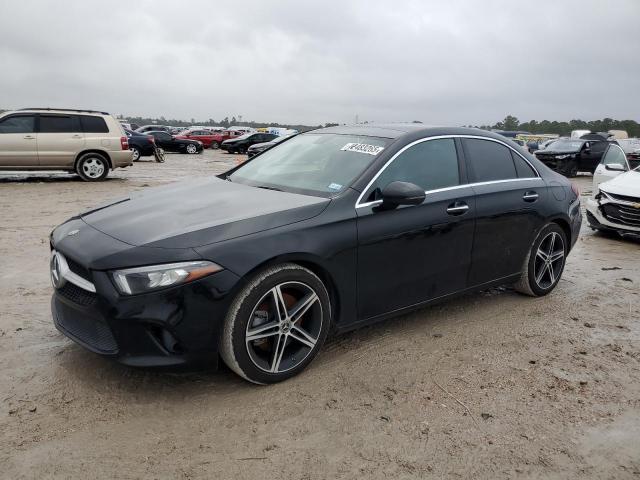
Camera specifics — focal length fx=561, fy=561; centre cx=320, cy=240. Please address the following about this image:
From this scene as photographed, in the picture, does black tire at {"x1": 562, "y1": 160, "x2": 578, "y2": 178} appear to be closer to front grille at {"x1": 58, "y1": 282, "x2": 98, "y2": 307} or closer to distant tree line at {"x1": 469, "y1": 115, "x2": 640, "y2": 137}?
front grille at {"x1": 58, "y1": 282, "x2": 98, "y2": 307}

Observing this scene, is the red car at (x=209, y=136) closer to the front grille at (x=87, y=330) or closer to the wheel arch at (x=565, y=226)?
the wheel arch at (x=565, y=226)

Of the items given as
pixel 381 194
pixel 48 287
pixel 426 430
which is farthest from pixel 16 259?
pixel 426 430

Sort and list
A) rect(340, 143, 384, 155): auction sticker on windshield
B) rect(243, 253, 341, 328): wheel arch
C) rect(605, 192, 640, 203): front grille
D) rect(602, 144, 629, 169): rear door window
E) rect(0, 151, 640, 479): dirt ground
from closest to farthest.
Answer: rect(0, 151, 640, 479): dirt ground → rect(243, 253, 341, 328): wheel arch → rect(340, 143, 384, 155): auction sticker on windshield → rect(605, 192, 640, 203): front grille → rect(602, 144, 629, 169): rear door window

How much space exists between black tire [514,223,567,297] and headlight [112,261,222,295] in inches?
126

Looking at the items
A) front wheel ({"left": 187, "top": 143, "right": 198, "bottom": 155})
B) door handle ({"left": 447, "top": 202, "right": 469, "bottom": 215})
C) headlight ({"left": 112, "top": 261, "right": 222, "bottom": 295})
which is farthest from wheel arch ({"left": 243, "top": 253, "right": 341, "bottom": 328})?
front wheel ({"left": 187, "top": 143, "right": 198, "bottom": 155})

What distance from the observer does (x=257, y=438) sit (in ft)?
9.34

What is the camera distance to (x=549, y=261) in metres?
5.18

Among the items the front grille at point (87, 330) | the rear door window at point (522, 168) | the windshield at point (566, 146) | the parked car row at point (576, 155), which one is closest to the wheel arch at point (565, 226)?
the rear door window at point (522, 168)

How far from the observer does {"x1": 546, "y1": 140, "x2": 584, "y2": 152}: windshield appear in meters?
20.1

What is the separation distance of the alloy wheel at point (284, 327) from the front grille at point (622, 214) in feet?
20.6

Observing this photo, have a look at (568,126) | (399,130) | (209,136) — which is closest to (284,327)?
(399,130)

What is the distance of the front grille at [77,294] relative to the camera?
308cm

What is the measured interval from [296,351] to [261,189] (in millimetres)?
1234

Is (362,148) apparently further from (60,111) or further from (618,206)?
(60,111)
